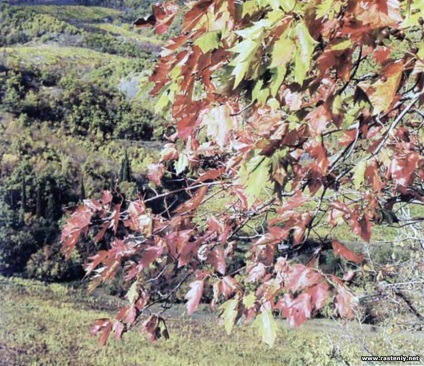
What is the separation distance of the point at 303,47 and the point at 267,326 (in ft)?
2.39

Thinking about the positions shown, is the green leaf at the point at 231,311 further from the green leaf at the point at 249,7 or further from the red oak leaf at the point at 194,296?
the green leaf at the point at 249,7

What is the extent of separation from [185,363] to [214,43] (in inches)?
156

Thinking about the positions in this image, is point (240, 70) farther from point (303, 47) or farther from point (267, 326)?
point (267, 326)

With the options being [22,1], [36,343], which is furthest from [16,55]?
[36,343]

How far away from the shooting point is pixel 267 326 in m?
1.34

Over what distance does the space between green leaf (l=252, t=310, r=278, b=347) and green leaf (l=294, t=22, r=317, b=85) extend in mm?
683

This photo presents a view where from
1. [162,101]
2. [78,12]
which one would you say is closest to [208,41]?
[162,101]

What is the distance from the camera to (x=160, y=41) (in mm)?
6688

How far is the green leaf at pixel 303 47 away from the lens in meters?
0.82

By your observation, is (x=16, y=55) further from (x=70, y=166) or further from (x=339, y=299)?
(x=339, y=299)

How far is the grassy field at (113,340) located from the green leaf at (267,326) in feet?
9.50

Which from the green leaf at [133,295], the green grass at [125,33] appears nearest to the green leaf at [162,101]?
the green leaf at [133,295]

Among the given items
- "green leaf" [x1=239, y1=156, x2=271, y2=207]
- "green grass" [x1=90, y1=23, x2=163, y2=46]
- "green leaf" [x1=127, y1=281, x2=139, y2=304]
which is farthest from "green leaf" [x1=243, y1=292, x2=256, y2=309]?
"green grass" [x1=90, y1=23, x2=163, y2=46]

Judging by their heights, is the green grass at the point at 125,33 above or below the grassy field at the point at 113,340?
above
